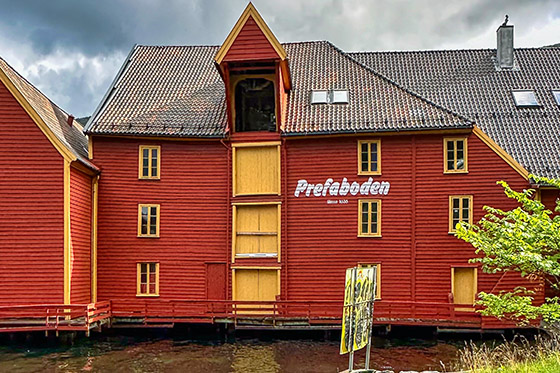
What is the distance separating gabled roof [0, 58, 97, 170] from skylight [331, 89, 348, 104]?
10.3m

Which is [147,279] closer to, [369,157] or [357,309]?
[369,157]

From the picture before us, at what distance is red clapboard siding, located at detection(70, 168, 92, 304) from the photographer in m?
22.8

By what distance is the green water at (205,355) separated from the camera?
1806cm

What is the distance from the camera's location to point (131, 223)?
25.2 metres

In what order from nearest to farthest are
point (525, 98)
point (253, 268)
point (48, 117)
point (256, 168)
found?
point (48, 117)
point (253, 268)
point (256, 168)
point (525, 98)

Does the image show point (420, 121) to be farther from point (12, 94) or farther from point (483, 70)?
point (12, 94)

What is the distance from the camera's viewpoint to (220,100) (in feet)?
88.8

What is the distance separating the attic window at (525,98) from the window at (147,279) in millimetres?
17297

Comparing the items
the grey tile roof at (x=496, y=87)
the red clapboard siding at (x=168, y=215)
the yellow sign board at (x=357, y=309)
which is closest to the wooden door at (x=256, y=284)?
the red clapboard siding at (x=168, y=215)

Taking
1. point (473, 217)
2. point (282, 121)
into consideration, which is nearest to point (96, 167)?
point (282, 121)

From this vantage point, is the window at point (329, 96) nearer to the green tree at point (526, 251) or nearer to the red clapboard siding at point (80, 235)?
the red clapboard siding at point (80, 235)

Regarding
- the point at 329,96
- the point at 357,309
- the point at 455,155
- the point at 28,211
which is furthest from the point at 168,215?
the point at 357,309

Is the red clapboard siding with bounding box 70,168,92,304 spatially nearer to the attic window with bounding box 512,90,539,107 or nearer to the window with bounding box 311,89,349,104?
the window with bounding box 311,89,349,104

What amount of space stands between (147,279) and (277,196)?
6.23 metres
